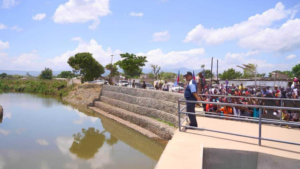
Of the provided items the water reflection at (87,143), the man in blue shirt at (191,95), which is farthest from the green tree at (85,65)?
the man in blue shirt at (191,95)

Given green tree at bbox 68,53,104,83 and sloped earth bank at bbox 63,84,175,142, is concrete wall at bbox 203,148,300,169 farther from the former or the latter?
green tree at bbox 68,53,104,83

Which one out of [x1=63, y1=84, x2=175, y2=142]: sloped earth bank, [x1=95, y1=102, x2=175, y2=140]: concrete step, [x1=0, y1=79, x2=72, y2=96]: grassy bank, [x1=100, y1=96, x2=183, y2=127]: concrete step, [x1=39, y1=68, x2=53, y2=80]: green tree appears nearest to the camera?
[x1=95, y1=102, x2=175, y2=140]: concrete step

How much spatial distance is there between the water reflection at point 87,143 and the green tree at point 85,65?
1453 centimetres

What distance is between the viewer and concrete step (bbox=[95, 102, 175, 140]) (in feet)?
39.4

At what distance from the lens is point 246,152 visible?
387cm

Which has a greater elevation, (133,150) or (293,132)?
(293,132)

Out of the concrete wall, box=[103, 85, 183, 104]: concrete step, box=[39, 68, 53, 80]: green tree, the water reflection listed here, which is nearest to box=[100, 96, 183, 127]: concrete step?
box=[103, 85, 183, 104]: concrete step

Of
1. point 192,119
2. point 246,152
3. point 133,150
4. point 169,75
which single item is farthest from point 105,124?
point 169,75

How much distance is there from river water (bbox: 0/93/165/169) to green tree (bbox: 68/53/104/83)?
11211 mm

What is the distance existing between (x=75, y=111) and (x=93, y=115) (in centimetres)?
312

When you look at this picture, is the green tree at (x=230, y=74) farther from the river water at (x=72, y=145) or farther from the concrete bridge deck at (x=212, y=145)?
the concrete bridge deck at (x=212, y=145)

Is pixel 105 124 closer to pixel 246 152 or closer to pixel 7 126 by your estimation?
pixel 7 126

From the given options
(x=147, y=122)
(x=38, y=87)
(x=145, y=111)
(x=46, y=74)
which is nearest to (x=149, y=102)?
(x=145, y=111)

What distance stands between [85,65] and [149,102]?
54.9 feet
